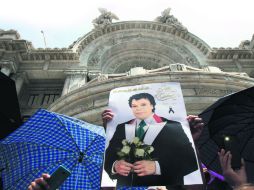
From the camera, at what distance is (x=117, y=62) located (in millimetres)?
18719

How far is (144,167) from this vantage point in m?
3.31

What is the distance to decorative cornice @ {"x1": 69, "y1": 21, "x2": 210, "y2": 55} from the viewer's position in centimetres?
1786

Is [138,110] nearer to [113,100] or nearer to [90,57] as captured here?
[113,100]

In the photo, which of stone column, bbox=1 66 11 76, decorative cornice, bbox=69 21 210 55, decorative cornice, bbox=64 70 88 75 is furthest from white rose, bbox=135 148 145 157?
decorative cornice, bbox=69 21 210 55

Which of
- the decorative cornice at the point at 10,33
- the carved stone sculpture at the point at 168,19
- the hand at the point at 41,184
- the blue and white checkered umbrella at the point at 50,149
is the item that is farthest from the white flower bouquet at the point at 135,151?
the carved stone sculpture at the point at 168,19

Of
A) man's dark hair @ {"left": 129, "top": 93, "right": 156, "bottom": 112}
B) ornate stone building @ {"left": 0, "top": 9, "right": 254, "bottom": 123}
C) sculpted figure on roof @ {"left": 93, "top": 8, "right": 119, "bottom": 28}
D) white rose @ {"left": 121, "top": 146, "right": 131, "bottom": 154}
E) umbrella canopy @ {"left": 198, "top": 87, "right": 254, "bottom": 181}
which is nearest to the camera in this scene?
white rose @ {"left": 121, "top": 146, "right": 131, "bottom": 154}

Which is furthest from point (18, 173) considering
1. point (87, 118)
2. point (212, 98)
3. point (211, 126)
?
point (212, 98)

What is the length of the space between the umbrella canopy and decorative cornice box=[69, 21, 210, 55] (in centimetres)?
1390

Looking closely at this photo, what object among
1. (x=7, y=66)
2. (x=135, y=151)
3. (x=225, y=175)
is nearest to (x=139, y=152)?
(x=135, y=151)

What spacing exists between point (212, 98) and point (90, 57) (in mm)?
9866

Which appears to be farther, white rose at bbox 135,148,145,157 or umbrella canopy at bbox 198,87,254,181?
umbrella canopy at bbox 198,87,254,181

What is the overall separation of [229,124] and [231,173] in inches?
47.6

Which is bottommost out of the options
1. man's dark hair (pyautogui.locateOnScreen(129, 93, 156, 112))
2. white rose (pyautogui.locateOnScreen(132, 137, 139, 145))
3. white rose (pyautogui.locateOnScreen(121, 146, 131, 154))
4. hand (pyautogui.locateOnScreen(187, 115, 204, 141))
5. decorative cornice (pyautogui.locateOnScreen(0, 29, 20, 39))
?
white rose (pyautogui.locateOnScreen(121, 146, 131, 154))

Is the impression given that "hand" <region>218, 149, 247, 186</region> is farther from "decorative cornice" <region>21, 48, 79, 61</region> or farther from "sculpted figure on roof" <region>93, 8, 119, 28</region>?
"sculpted figure on roof" <region>93, 8, 119, 28</region>
